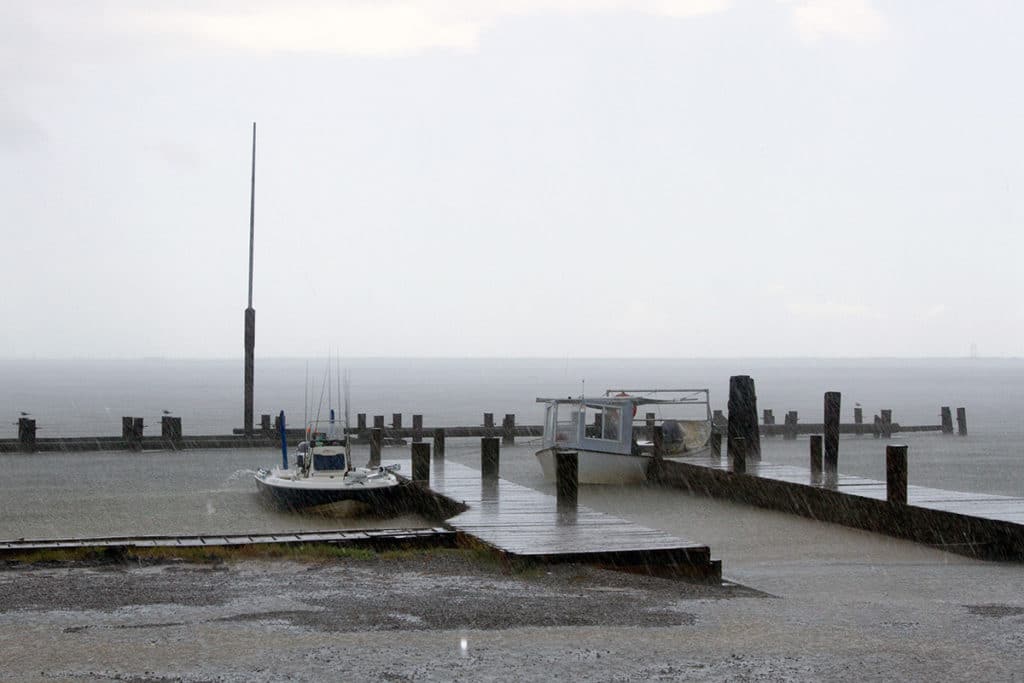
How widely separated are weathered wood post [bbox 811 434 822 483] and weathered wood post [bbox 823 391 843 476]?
16 centimetres

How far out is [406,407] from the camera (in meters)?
100

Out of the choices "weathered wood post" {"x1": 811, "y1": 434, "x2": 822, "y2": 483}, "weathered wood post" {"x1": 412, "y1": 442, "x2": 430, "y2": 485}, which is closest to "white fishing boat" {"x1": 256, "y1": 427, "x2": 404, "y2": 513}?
"weathered wood post" {"x1": 412, "y1": 442, "x2": 430, "y2": 485}

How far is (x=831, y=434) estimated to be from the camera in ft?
80.8

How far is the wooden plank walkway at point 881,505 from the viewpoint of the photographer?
1567 cm

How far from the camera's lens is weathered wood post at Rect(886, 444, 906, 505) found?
17.6 meters

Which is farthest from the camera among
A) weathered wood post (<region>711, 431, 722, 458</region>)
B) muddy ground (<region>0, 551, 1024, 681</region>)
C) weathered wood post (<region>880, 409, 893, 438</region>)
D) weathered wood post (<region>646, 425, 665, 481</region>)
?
weathered wood post (<region>880, 409, 893, 438</region>)

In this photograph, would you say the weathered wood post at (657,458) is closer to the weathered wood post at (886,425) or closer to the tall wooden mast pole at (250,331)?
the tall wooden mast pole at (250,331)

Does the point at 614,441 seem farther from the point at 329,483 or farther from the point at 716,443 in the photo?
the point at 329,483

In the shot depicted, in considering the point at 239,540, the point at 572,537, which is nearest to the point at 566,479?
the point at 572,537

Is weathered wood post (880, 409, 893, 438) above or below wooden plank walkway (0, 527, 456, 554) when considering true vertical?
above

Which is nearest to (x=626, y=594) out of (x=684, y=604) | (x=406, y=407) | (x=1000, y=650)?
(x=684, y=604)

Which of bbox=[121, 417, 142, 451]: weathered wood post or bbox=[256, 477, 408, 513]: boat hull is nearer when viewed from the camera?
bbox=[256, 477, 408, 513]: boat hull

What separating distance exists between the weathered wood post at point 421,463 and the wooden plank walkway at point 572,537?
10.8 ft

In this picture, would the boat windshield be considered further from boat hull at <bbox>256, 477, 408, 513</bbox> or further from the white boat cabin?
the white boat cabin
